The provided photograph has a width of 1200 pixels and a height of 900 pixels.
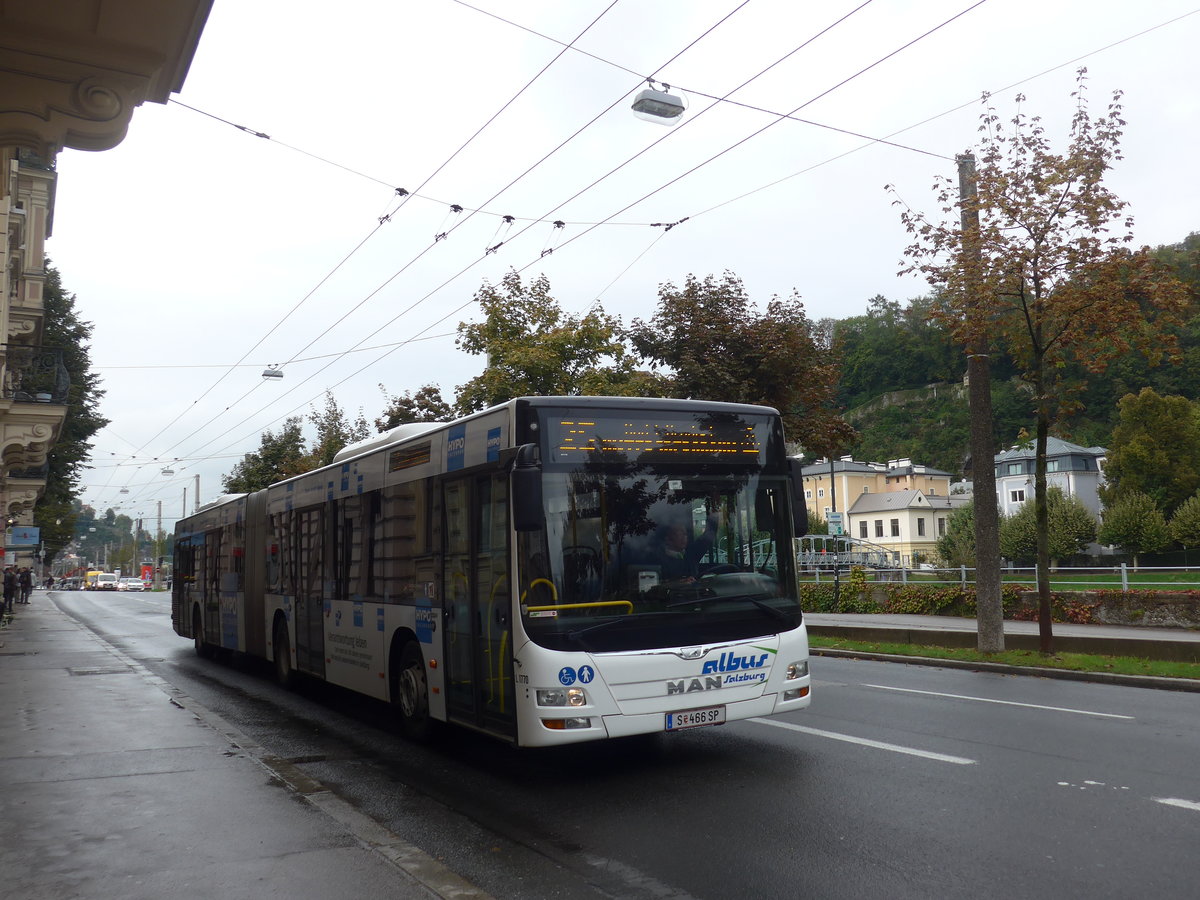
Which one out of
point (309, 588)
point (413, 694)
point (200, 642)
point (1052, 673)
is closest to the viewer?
point (413, 694)

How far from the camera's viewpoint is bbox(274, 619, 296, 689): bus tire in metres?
14.5

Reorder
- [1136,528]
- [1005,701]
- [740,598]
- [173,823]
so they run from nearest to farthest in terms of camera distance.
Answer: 1. [173,823]
2. [740,598]
3. [1005,701]
4. [1136,528]

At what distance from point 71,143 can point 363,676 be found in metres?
5.73

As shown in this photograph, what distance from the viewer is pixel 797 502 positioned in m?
8.86

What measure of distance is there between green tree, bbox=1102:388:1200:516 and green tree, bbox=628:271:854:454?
65.2 metres

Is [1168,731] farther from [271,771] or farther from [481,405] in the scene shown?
[481,405]

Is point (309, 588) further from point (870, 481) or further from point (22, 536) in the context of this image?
point (870, 481)

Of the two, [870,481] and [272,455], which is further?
[870,481]

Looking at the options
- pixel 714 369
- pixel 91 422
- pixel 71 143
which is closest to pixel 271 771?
pixel 71 143

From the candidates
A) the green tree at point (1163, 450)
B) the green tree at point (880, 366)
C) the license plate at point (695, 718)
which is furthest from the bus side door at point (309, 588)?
the green tree at point (880, 366)

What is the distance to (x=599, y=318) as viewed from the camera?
2853 centimetres

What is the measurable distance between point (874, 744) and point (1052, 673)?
672 centimetres

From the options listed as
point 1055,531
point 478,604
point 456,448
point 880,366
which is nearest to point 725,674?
point 478,604

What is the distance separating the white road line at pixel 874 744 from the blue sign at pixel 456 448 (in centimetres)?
388
